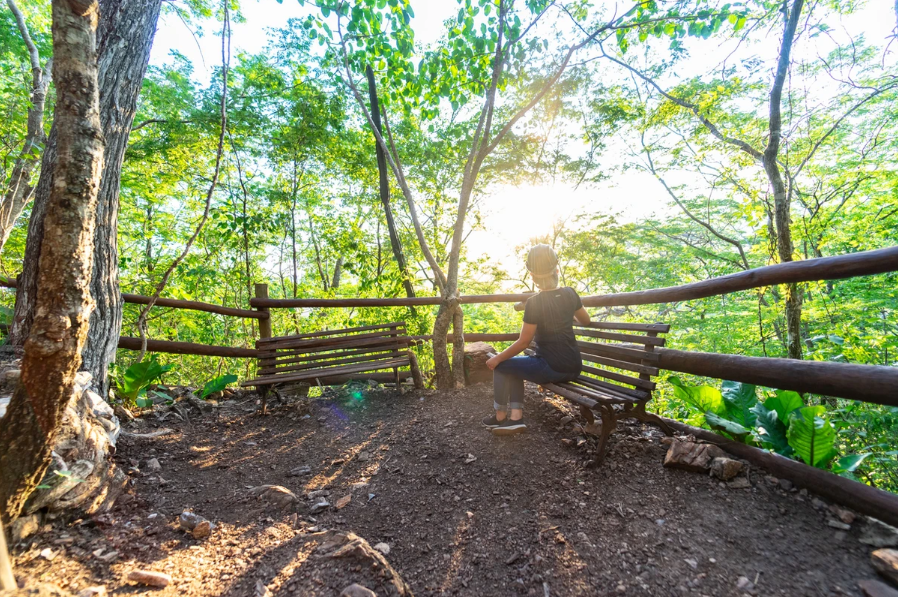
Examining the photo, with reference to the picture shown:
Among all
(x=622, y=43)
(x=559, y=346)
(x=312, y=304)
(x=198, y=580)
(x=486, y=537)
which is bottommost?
(x=486, y=537)

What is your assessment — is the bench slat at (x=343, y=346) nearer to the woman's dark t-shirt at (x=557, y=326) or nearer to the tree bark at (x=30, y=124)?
the woman's dark t-shirt at (x=557, y=326)

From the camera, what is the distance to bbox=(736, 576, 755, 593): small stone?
1.39m

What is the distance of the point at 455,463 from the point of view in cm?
260

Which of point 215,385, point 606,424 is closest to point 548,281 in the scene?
point 606,424

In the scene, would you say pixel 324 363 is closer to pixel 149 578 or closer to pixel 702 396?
pixel 149 578

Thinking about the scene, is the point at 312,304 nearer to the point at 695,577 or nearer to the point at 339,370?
the point at 339,370

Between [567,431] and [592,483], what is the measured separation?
0.70m

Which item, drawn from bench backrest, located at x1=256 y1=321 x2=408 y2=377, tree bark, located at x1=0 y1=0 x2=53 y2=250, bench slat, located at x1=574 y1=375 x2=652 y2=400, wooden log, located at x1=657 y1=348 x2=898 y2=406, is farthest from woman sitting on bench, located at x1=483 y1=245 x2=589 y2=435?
tree bark, located at x1=0 y1=0 x2=53 y2=250

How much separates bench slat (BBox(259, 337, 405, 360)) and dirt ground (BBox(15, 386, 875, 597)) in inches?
41.6

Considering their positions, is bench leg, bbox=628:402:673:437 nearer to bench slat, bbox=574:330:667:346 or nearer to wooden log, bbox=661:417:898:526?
wooden log, bbox=661:417:898:526

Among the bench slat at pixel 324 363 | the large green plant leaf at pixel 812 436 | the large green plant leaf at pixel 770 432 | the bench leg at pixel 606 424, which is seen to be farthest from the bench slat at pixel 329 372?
the large green plant leaf at pixel 812 436

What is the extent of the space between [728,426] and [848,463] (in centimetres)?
52

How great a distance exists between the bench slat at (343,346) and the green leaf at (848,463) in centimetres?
368

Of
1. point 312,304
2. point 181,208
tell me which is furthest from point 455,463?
point 181,208
